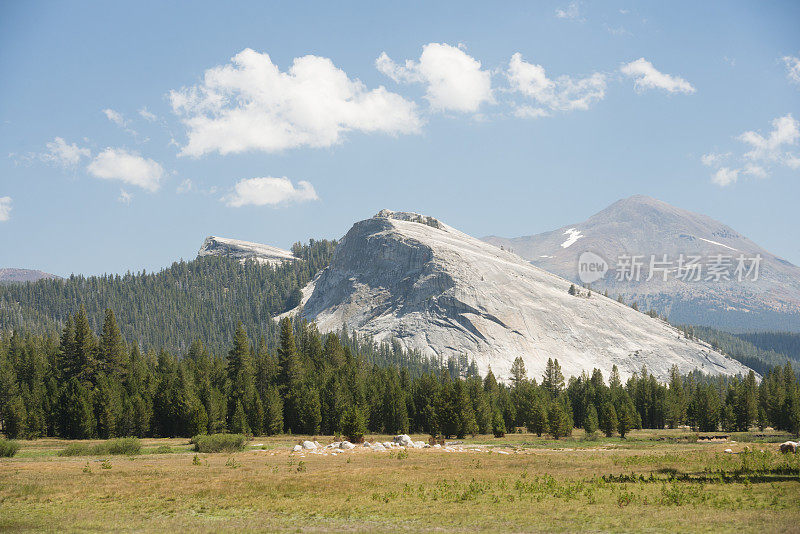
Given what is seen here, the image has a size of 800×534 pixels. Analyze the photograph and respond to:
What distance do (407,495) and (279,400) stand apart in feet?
227

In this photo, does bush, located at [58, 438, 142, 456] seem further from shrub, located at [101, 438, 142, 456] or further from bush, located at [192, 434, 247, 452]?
bush, located at [192, 434, 247, 452]

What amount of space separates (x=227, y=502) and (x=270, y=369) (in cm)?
8947

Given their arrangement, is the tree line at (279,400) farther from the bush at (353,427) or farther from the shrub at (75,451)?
the shrub at (75,451)

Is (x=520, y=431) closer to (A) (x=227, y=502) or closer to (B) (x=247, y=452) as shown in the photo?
(B) (x=247, y=452)

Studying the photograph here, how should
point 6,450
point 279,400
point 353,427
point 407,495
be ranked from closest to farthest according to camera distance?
point 407,495 → point 6,450 → point 353,427 → point 279,400

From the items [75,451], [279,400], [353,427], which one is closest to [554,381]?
[279,400]

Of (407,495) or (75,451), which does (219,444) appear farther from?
(407,495)

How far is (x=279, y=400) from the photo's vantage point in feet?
349

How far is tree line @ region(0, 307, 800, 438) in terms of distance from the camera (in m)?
96.2

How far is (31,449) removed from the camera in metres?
77.6

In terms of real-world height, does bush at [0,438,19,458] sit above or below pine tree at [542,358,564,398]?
below

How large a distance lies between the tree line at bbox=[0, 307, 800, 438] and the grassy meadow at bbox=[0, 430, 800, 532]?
36.5 m

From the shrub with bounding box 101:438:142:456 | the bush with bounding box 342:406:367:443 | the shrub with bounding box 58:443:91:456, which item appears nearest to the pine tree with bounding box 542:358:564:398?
the bush with bounding box 342:406:367:443

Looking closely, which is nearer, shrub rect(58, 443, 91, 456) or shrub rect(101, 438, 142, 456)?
shrub rect(58, 443, 91, 456)
